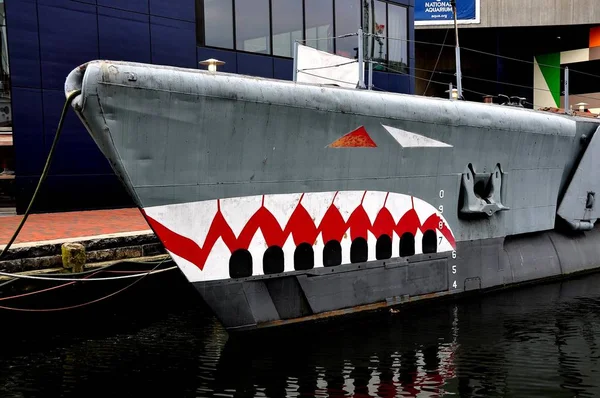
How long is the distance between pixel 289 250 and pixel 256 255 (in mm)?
477

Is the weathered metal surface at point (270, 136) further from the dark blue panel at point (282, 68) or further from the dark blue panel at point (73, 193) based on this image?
the dark blue panel at point (282, 68)

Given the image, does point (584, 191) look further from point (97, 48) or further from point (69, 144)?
point (97, 48)

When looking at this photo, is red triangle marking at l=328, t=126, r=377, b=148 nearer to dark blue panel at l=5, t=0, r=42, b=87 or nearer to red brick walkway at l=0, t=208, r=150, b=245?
red brick walkway at l=0, t=208, r=150, b=245

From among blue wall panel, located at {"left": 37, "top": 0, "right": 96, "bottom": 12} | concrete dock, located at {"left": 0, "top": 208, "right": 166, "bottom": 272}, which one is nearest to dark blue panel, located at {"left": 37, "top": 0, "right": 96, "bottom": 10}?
blue wall panel, located at {"left": 37, "top": 0, "right": 96, "bottom": 12}

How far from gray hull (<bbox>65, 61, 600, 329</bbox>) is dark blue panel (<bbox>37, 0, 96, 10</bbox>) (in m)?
10.2

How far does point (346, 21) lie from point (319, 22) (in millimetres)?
1406

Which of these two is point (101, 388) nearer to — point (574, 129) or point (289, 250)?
point (289, 250)

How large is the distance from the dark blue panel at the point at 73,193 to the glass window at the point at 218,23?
5.24m

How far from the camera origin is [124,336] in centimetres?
868

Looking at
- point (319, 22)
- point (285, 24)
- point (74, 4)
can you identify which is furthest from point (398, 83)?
point (74, 4)

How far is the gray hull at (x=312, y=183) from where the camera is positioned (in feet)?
23.1

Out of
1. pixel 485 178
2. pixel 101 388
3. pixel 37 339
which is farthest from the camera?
pixel 485 178

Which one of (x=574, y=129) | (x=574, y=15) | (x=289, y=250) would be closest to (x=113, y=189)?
(x=289, y=250)

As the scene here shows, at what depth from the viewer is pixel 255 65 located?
787 inches
